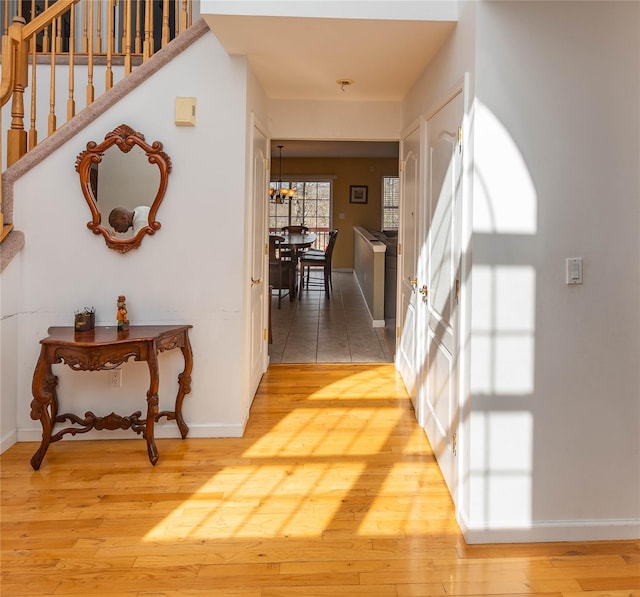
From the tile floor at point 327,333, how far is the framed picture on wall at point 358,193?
3.92m

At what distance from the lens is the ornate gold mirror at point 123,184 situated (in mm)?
3139

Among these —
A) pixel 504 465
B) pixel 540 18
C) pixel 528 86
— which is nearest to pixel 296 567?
pixel 504 465

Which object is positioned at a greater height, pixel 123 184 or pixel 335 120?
pixel 335 120

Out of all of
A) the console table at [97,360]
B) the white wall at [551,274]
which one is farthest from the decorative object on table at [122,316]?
the white wall at [551,274]

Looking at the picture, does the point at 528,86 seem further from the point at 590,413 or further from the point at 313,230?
Answer: the point at 313,230

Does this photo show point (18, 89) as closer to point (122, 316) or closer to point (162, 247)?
point (162, 247)

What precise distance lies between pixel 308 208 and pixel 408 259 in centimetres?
866

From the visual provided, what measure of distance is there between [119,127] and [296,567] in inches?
97.2

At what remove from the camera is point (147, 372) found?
10.8 ft

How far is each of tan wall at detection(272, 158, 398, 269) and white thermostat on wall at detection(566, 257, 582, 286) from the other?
33.1ft

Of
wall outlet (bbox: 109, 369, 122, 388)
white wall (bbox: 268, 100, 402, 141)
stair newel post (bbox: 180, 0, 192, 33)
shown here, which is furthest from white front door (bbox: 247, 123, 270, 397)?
wall outlet (bbox: 109, 369, 122, 388)

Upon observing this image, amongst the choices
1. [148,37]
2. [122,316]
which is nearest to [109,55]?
[148,37]

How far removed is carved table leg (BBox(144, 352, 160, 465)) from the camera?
2912 millimetres

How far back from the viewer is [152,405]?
296 centimetres
